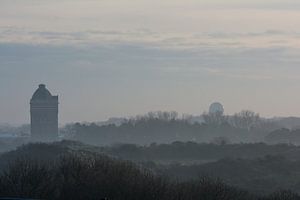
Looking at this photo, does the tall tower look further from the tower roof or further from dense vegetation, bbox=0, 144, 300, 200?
dense vegetation, bbox=0, 144, 300, 200

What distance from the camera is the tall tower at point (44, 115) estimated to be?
144 metres

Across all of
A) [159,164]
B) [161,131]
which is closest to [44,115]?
[161,131]

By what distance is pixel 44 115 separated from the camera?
474ft

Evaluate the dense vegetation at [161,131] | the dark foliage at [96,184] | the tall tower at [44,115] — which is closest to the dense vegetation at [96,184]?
the dark foliage at [96,184]

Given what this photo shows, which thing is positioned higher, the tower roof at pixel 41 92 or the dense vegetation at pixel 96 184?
the tower roof at pixel 41 92

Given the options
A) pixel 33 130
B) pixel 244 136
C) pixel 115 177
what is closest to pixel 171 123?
pixel 244 136

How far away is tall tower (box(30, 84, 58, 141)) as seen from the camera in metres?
144

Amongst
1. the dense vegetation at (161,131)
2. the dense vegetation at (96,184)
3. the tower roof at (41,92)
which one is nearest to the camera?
the dense vegetation at (96,184)

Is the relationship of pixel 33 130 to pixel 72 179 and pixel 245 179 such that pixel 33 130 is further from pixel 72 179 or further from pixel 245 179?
pixel 72 179

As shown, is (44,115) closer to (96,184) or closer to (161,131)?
(161,131)

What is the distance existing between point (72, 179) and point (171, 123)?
119 metres

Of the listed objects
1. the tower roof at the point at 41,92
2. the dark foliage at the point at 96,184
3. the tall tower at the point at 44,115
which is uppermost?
the tower roof at the point at 41,92

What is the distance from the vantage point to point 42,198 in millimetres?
25188

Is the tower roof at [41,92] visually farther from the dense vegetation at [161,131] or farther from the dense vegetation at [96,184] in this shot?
the dense vegetation at [96,184]
